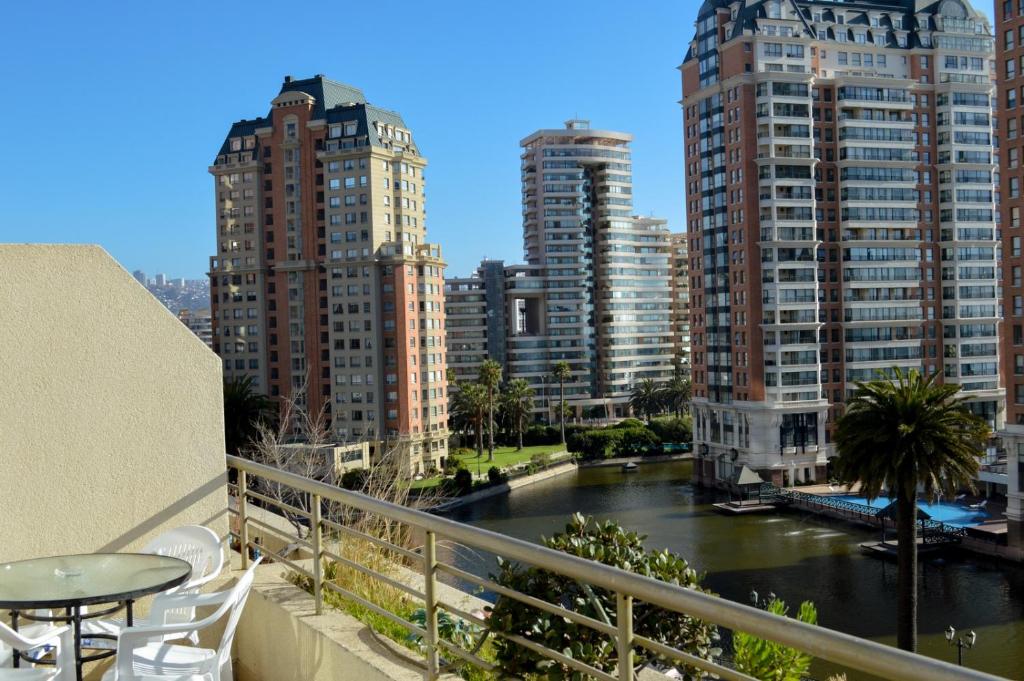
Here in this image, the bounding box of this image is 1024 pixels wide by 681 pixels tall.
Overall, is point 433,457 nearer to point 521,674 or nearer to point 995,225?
point 995,225

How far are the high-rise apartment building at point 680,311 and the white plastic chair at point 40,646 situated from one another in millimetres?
85839

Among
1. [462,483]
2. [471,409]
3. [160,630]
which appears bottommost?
[462,483]

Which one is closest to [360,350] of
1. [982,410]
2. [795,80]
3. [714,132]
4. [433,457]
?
[433,457]

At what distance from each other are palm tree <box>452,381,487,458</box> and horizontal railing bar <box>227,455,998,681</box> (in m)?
62.2

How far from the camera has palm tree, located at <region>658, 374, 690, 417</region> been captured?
81.8 metres

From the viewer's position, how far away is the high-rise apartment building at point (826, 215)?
2160 inches

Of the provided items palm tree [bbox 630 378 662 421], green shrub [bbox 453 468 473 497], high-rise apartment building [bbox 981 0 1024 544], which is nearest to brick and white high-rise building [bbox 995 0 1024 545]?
high-rise apartment building [bbox 981 0 1024 544]

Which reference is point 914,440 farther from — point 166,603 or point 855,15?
point 855,15

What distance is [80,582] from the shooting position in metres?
3.57

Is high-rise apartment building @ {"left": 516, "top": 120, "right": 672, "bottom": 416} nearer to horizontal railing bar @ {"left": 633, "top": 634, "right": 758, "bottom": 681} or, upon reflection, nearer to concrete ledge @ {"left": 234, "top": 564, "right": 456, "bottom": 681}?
concrete ledge @ {"left": 234, "top": 564, "right": 456, "bottom": 681}

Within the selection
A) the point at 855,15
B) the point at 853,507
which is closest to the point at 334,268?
the point at 853,507

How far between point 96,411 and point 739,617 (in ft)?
12.3

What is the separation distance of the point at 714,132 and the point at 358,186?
2247 centimetres

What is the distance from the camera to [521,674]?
128 inches
